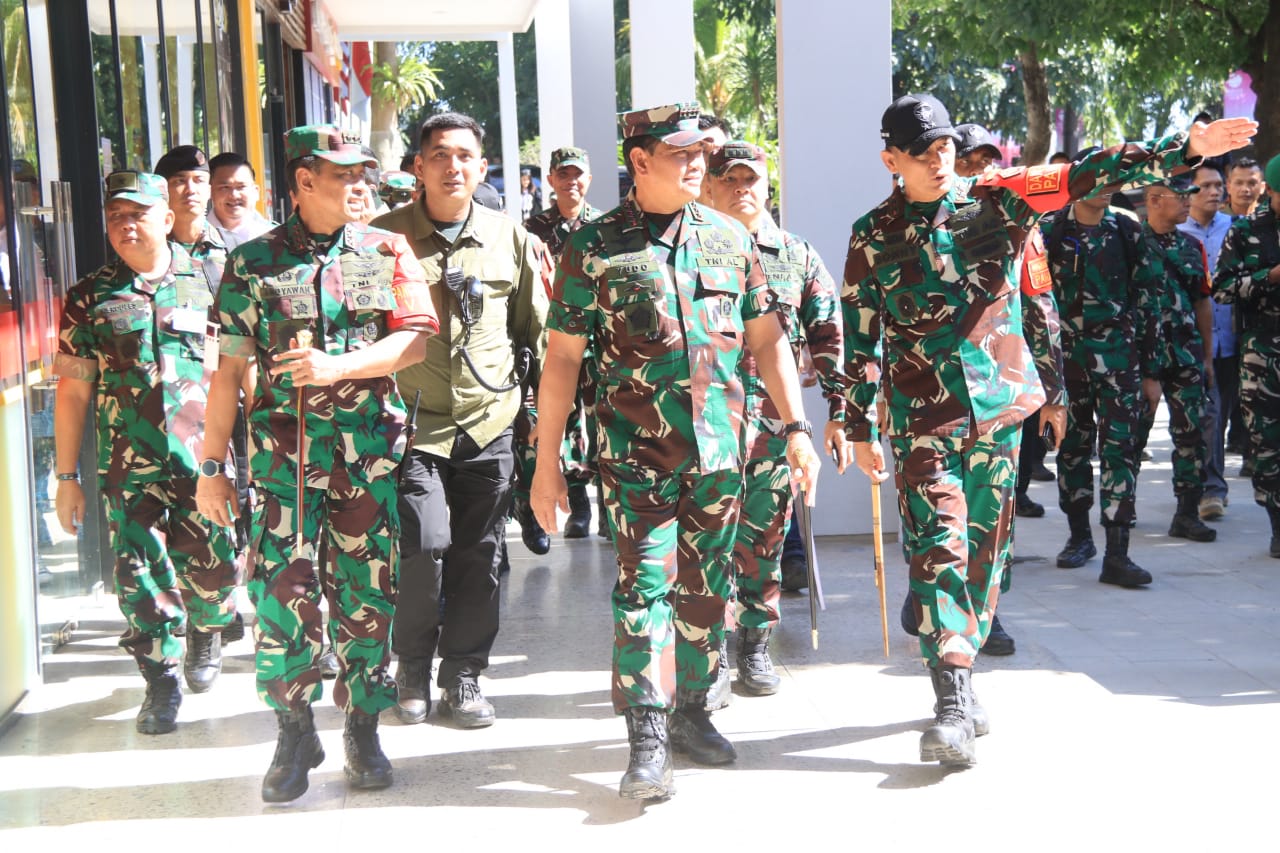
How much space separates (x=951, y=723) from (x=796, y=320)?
191cm

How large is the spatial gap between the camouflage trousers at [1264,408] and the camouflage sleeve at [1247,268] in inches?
9.0

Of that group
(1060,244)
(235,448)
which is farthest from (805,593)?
(235,448)

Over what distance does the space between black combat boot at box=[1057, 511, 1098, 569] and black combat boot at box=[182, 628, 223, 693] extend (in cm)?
458

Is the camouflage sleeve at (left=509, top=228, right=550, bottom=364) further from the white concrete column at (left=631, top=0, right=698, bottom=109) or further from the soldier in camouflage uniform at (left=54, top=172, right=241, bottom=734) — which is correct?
the white concrete column at (left=631, top=0, right=698, bottom=109)

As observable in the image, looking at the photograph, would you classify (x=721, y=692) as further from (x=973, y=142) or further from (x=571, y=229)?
(x=571, y=229)

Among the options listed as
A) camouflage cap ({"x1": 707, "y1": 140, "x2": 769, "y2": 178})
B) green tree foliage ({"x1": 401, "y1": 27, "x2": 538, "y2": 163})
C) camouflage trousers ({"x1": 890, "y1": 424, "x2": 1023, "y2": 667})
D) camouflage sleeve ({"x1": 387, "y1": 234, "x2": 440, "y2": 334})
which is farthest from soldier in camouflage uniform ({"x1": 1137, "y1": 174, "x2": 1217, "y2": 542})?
green tree foliage ({"x1": 401, "y1": 27, "x2": 538, "y2": 163})

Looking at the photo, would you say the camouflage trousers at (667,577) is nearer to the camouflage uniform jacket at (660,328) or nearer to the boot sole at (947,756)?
the camouflage uniform jacket at (660,328)

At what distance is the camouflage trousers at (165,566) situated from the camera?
5785 millimetres

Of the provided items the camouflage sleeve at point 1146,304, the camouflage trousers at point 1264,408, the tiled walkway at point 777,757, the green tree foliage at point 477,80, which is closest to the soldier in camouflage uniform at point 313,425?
the tiled walkway at point 777,757

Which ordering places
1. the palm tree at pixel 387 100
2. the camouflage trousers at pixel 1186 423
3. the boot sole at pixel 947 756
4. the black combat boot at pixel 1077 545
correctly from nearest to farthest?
1. the boot sole at pixel 947 756
2. the black combat boot at pixel 1077 545
3. the camouflage trousers at pixel 1186 423
4. the palm tree at pixel 387 100

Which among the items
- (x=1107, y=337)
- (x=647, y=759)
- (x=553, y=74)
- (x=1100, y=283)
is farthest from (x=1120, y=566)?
(x=553, y=74)

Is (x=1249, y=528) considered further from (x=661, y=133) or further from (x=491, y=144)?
(x=491, y=144)

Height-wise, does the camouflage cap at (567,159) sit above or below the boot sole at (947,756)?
above

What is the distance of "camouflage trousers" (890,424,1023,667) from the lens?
505cm
